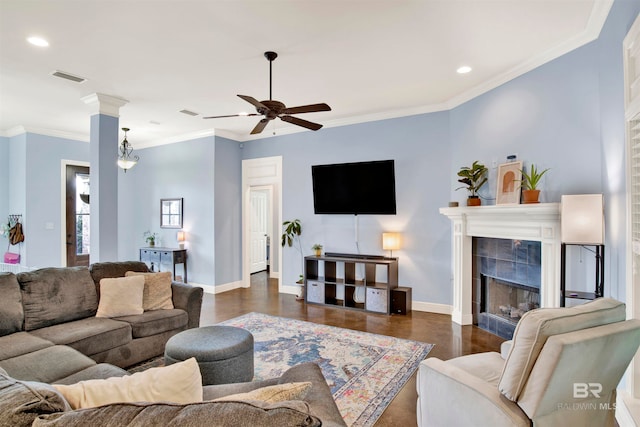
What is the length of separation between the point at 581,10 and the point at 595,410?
2772 mm

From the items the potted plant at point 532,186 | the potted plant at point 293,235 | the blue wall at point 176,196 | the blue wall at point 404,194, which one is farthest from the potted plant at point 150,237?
the potted plant at point 532,186

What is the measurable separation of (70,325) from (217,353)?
1472 mm

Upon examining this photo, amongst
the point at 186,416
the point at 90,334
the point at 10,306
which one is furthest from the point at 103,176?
the point at 186,416

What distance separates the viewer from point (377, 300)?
4.96 meters

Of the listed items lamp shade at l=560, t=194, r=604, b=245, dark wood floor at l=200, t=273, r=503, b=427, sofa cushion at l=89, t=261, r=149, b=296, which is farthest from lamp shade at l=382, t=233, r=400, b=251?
sofa cushion at l=89, t=261, r=149, b=296

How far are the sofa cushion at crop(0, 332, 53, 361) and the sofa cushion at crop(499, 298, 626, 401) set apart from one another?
9.95 ft

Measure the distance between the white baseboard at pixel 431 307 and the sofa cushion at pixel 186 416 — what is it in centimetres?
443

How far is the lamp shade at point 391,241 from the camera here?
5.04 meters

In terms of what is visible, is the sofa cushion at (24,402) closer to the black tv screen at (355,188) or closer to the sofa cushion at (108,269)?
the sofa cushion at (108,269)

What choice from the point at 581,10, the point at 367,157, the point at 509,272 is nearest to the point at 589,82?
the point at 581,10

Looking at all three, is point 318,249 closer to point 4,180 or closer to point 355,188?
point 355,188

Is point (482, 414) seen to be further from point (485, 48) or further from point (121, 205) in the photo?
point (121, 205)

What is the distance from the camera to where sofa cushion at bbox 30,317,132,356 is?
107 inches

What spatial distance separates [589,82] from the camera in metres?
3.02
